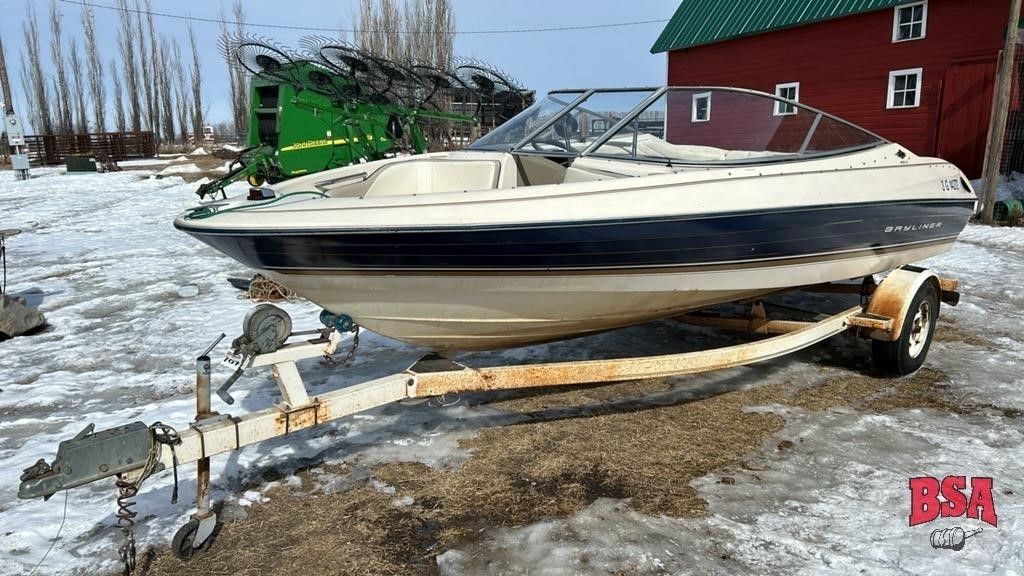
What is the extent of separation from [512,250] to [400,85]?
32.9 ft

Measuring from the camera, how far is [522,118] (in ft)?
13.8

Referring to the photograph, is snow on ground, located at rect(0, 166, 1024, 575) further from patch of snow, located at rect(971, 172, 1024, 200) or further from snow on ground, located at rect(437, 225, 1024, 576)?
patch of snow, located at rect(971, 172, 1024, 200)

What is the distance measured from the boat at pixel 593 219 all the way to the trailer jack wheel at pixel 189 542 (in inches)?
43.5

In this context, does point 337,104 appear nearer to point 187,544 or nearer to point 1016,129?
point 187,544

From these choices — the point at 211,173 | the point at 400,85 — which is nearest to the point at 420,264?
the point at 400,85

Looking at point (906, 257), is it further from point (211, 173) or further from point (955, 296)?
point (211, 173)

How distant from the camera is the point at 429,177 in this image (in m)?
3.93

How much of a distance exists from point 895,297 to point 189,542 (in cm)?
383

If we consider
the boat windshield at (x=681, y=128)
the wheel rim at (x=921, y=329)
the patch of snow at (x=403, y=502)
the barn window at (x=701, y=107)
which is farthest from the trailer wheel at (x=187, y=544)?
the wheel rim at (x=921, y=329)

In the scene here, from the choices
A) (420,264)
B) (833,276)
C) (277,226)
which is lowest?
(833,276)

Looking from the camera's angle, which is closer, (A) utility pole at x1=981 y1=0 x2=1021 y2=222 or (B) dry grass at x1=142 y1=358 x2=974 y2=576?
(B) dry grass at x1=142 y1=358 x2=974 y2=576

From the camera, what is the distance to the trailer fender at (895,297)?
3.86 meters

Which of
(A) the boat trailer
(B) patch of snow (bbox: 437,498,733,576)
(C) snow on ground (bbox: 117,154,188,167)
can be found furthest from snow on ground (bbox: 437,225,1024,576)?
(C) snow on ground (bbox: 117,154,188,167)

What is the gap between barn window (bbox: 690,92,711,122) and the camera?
3.99m
